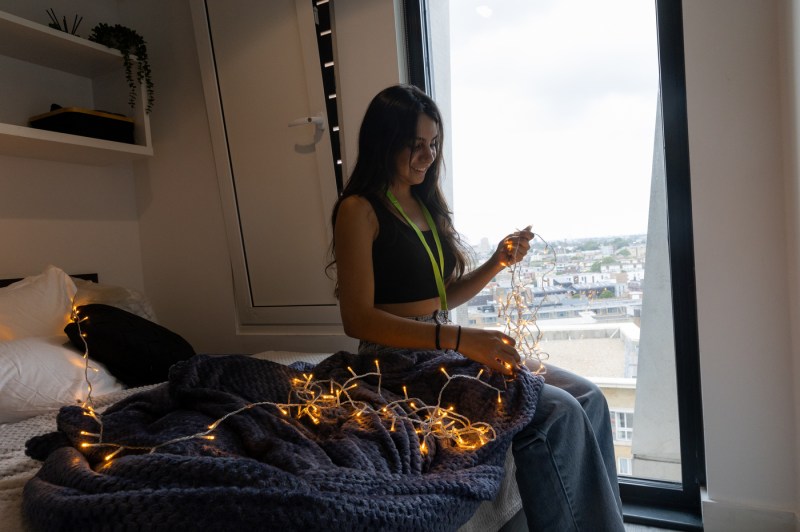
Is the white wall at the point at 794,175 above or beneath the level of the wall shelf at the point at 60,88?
beneath

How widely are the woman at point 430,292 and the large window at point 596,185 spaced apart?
0.39 meters

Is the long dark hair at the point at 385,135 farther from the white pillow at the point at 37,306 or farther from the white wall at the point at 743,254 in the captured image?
the white pillow at the point at 37,306

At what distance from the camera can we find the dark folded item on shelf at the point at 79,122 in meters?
1.81

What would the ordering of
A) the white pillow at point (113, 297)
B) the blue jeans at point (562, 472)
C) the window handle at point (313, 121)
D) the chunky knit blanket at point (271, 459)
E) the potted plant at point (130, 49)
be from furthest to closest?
the potted plant at point (130, 49) < the window handle at point (313, 121) < the white pillow at point (113, 297) < the blue jeans at point (562, 472) < the chunky knit blanket at point (271, 459)

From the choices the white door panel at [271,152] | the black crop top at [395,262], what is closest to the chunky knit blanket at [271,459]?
the black crop top at [395,262]

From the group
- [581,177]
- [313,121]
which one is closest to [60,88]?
[313,121]

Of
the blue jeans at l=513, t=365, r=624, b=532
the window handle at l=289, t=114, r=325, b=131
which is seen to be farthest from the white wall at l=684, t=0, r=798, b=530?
the window handle at l=289, t=114, r=325, b=131

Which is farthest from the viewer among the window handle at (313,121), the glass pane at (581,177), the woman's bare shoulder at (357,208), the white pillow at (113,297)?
the window handle at (313,121)

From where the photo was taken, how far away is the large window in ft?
4.85

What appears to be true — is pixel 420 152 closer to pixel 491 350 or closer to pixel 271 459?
pixel 491 350

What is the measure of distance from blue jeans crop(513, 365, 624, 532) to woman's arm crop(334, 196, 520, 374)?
0.11 meters

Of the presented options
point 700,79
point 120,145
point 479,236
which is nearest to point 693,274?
point 700,79

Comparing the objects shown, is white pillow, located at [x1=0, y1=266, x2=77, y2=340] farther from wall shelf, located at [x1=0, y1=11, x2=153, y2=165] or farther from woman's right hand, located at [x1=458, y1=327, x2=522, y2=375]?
woman's right hand, located at [x1=458, y1=327, x2=522, y2=375]

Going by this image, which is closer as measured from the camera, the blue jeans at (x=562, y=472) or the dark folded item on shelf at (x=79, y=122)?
the blue jeans at (x=562, y=472)
